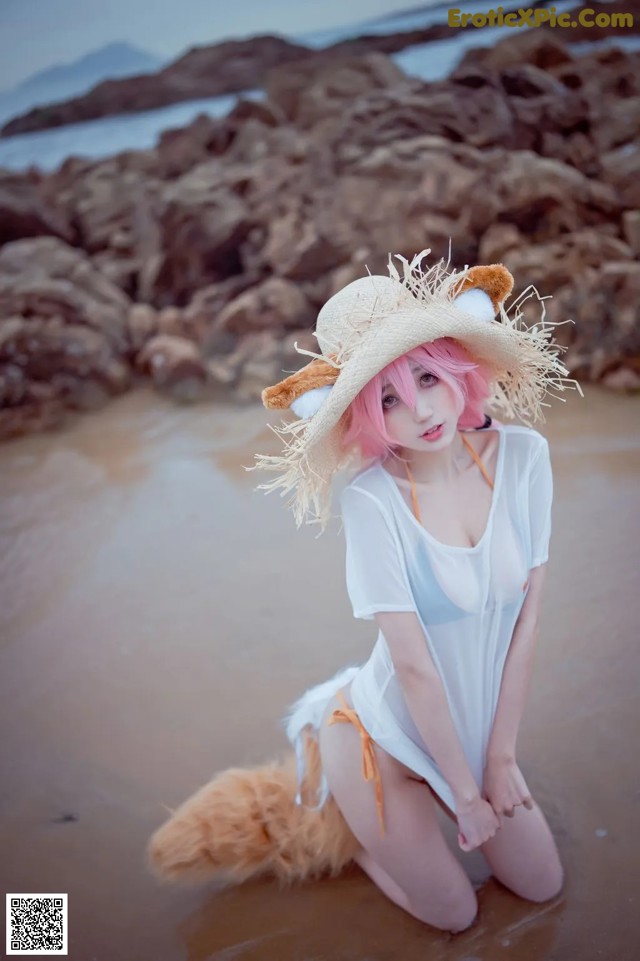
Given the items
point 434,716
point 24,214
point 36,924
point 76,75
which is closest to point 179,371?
point 24,214

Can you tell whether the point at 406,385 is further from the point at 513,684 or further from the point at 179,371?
the point at 179,371

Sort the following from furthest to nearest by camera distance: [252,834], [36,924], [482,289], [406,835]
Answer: [36,924]
[252,834]
[406,835]
[482,289]

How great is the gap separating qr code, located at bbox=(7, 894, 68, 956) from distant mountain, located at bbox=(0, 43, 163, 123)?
4.45 meters

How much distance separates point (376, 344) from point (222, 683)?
1.30m

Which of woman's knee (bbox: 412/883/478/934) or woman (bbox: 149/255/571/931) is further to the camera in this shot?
woman's knee (bbox: 412/883/478/934)

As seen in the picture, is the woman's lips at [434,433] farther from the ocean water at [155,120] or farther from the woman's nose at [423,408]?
the ocean water at [155,120]

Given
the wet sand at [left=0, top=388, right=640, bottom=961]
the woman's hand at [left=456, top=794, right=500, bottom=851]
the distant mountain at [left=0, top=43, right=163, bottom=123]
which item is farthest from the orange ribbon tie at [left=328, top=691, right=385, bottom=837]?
the distant mountain at [left=0, top=43, right=163, bottom=123]

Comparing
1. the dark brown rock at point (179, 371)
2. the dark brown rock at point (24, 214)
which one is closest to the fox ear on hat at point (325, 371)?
the dark brown rock at point (179, 371)

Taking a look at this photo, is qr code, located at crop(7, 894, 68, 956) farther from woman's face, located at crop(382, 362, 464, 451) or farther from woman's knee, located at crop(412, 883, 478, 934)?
woman's face, located at crop(382, 362, 464, 451)

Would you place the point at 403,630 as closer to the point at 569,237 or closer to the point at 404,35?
the point at 569,237

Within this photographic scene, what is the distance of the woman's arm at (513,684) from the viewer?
1.38m

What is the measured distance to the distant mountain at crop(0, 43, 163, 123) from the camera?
4789 millimetres

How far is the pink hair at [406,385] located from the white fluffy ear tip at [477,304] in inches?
2.2

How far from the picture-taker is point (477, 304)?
1.29 meters
